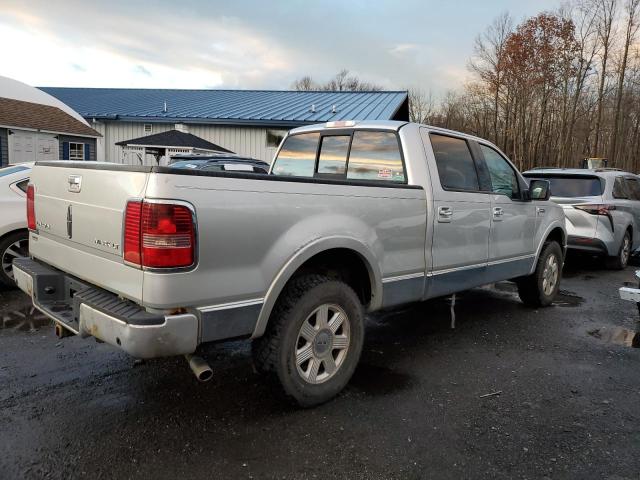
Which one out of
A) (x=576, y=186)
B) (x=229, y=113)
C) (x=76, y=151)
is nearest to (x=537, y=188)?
(x=576, y=186)

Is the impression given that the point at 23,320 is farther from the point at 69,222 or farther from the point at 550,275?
the point at 550,275

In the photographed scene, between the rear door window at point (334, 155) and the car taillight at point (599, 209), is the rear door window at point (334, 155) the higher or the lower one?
the higher one

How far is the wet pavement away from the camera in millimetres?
2688

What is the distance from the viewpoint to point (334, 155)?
466 cm

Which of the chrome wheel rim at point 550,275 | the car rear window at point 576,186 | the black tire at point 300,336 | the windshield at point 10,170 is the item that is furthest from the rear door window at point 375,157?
the car rear window at point 576,186

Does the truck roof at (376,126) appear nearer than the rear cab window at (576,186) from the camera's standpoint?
Yes

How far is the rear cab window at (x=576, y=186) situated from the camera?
340 inches

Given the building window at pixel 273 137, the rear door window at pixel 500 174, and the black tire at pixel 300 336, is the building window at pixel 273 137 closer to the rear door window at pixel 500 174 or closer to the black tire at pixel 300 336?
the rear door window at pixel 500 174

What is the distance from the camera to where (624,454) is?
2895 millimetres

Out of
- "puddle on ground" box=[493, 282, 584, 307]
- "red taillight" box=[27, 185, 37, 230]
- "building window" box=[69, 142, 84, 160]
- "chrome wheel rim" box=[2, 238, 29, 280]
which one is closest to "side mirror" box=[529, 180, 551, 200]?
"puddle on ground" box=[493, 282, 584, 307]

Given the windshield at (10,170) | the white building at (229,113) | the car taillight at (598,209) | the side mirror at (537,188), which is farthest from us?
the white building at (229,113)

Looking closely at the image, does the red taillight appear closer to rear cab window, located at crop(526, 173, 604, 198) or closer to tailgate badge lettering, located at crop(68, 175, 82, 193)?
tailgate badge lettering, located at crop(68, 175, 82, 193)

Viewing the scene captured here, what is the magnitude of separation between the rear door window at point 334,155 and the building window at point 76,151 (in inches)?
763

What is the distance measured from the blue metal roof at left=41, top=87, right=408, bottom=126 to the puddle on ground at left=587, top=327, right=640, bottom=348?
1555 cm
